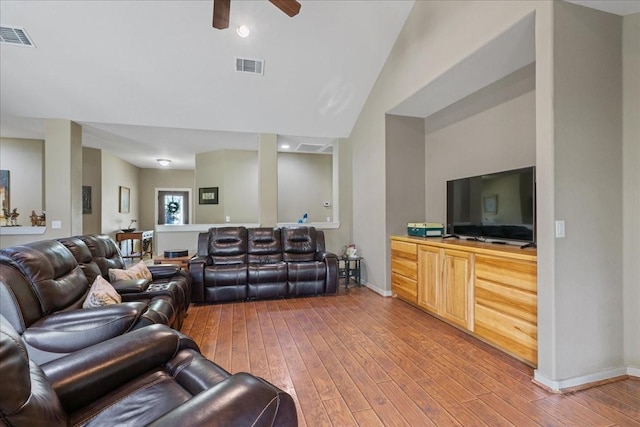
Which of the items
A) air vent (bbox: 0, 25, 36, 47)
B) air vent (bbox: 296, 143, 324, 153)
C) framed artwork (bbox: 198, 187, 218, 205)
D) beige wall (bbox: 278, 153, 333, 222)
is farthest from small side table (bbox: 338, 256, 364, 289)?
air vent (bbox: 0, 25, 36, 47)

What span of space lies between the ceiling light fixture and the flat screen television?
10.2 feet

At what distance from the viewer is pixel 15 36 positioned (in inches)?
141

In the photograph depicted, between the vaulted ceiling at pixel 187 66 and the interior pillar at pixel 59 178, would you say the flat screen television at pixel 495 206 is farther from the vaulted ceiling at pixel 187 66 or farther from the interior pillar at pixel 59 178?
the interior pillar at pixel 59 178

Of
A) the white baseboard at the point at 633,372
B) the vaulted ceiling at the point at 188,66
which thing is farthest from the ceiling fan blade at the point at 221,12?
the white baseboard at the point at 633,372

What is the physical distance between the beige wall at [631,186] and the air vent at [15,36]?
19.1 ft

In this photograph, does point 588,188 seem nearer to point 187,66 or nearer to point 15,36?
point 187,66

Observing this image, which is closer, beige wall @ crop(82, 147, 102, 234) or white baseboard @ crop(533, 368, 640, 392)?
white baseboard @ crop(533, 368, 640, 392)

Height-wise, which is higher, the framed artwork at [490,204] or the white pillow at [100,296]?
the framed artwork at [490,204]

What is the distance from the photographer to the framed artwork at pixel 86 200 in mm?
6449

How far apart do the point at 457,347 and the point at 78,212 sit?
573 cm

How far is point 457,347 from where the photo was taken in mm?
2764

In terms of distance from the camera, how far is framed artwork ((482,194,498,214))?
122 inches

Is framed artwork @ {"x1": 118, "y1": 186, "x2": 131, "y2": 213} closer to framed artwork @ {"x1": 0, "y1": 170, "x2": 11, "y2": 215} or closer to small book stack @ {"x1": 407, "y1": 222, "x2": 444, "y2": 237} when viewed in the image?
framed artwork @ {"x1": 0, "y1": 170, "x2": 11, "y2": 215}

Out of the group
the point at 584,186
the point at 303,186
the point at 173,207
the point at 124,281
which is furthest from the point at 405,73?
the point at 173,207
